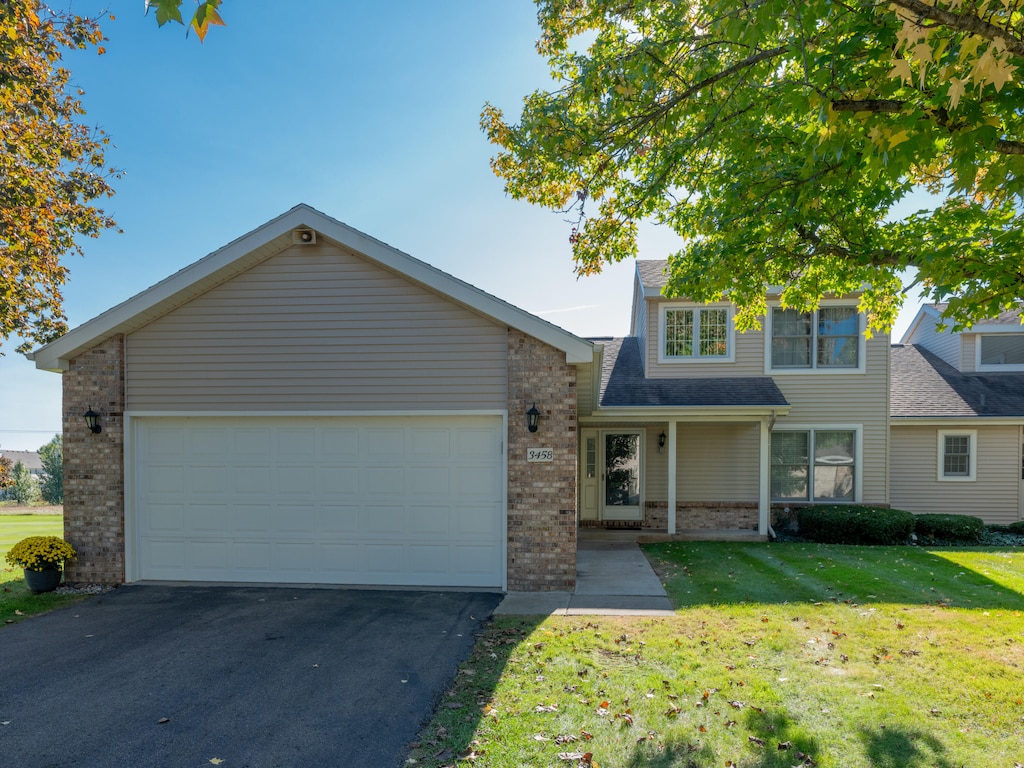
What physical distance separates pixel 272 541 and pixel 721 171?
864cm

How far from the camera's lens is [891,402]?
14.1 m

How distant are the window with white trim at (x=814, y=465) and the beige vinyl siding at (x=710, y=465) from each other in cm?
71

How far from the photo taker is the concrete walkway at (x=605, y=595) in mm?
6809

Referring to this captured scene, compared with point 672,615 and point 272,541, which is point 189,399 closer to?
point 272,541

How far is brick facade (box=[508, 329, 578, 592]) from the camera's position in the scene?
295 inches

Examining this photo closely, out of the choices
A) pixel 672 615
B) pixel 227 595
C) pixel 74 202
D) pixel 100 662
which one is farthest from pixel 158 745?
pixel 74 202

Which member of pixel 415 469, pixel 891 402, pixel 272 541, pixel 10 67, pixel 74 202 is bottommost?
pixel 272 541

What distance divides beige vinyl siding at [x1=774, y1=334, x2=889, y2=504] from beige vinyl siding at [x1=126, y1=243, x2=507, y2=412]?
9144mm

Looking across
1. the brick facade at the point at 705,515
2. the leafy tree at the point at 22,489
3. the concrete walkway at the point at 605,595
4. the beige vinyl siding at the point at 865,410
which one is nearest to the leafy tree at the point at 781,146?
the beige vinyl siding at the point at 865,410

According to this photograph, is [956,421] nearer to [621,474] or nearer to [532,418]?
[621,474]

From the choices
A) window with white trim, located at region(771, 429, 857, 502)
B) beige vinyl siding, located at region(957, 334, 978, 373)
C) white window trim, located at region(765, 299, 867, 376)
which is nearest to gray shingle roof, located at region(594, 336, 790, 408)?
white window trim, located at region(765, 299, 867, 376)

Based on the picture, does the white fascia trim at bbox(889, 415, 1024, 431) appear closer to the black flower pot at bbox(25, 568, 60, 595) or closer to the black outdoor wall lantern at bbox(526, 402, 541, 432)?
the black outdoor wall lantern at bbox(526, 402, 541, 432)

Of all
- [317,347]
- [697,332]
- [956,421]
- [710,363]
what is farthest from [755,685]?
[956,421]

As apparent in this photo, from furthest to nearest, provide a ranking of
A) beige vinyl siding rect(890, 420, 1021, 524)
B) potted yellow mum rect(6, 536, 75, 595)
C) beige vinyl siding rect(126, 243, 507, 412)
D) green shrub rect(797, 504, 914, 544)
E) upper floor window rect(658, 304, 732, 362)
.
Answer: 1. beige vinyl siding rect(890, 420, 1021, 524)
2. upper floor window rect(658, 304, 732, 362)
3. green shrub rect(797, 504, 914, 544)
4. beige vinyl siding rect(126, 243, 507, 412)
5. potted yellow mum rect(6, 536, 75, 595)
